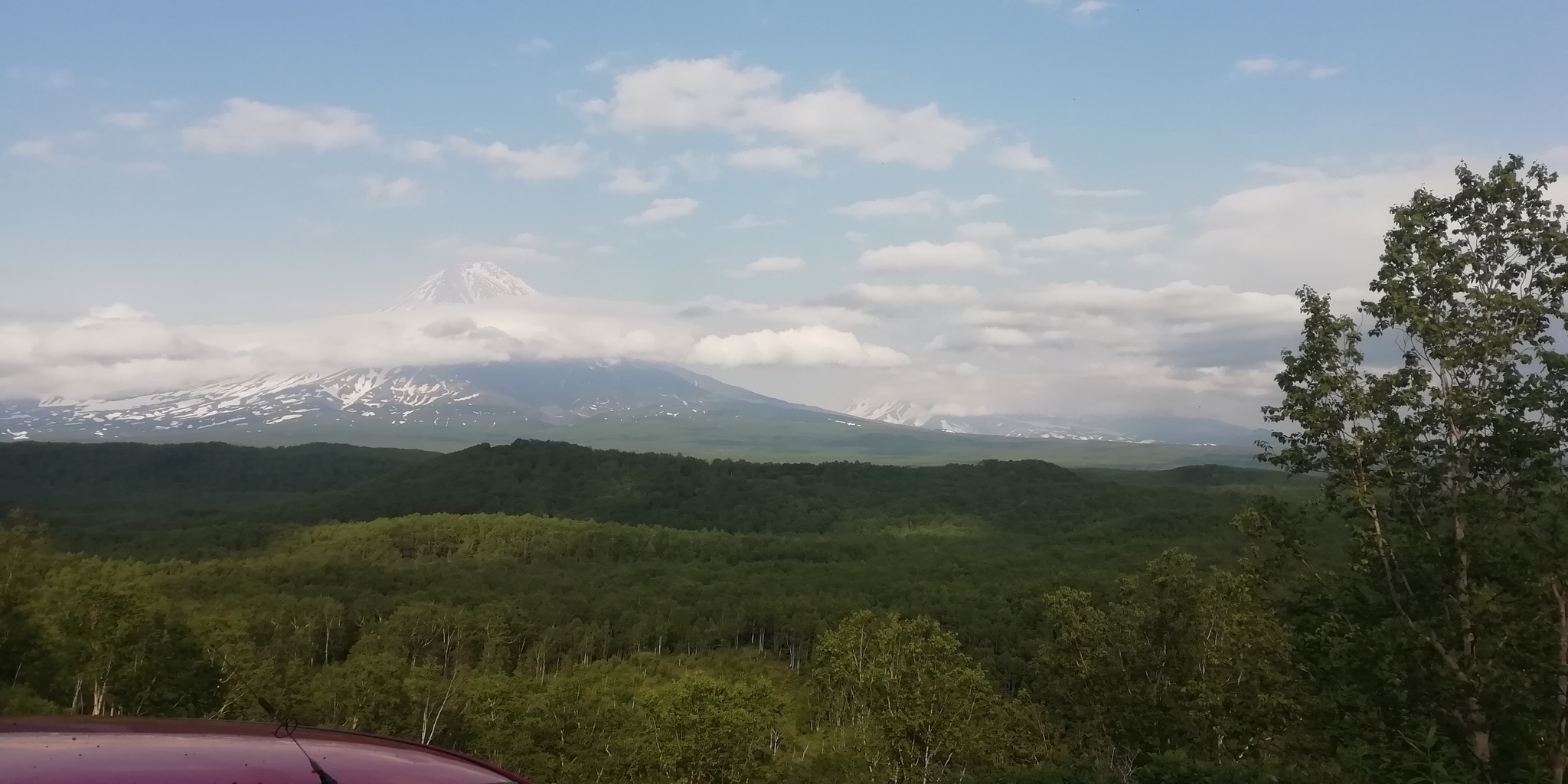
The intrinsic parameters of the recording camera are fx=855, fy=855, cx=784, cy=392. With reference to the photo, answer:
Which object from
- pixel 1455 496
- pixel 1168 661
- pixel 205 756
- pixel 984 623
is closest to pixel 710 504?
pixel 984 623

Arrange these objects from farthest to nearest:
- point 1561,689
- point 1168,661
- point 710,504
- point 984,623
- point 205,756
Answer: point 710,504 → point 984,623 → point 1168,661 → point 1561,689 → point 205,756

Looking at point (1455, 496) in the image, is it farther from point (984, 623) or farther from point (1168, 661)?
point (984, 623)

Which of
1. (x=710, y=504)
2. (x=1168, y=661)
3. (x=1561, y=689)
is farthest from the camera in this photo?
(x=710, y=504)

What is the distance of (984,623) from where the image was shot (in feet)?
243

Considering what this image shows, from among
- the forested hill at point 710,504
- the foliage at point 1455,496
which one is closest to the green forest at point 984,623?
the foliage at point 1455,496

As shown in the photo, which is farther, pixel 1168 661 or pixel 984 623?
pixel 984 623

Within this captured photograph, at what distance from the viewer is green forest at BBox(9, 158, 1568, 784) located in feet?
36.1

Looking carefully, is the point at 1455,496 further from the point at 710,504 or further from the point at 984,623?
the point at 710,504

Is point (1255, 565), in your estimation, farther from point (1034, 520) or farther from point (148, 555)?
point (1034, 520)

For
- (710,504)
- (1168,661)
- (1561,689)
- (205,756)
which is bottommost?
(710,504)

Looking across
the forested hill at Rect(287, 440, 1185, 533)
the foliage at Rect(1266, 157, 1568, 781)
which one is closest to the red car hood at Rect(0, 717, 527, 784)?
the foliage at Rect(1266, 157, 1568, 781)

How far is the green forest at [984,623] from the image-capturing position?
11.0 metres

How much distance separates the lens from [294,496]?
195m

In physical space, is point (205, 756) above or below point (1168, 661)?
above
